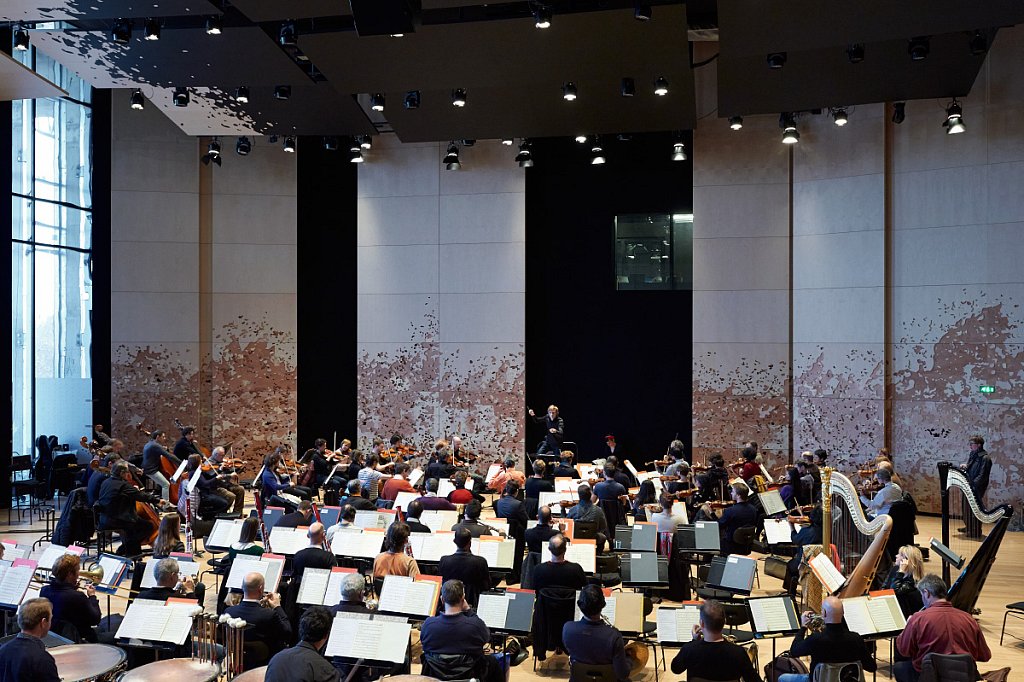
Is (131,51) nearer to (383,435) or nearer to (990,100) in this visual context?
(383,435)

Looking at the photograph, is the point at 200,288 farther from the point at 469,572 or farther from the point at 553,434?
the point at 469,572

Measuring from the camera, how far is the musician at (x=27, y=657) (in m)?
5.22

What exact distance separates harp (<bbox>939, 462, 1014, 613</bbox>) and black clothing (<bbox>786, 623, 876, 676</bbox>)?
2.71 meters

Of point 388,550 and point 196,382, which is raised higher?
point 196,382

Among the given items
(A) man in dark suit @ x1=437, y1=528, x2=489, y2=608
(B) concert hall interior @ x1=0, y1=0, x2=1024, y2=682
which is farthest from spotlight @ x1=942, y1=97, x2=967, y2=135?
(A) man in dark suit @ x1=437, y1=528, x2=489, y2=608

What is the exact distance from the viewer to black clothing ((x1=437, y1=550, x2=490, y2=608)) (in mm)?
7895

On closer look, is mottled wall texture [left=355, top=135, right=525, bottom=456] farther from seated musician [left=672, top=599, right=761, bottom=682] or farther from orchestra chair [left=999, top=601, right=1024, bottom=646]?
seated musician [left=672, top=599, right=761, bottom=682]

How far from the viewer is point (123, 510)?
36.6 feet

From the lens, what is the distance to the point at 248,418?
1770 centimetres

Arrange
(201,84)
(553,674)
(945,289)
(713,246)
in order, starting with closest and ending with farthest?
(553,674), (201,84), (945,289), (713,246)

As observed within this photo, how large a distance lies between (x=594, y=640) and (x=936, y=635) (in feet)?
7.95

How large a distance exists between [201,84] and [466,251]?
20.6 feet

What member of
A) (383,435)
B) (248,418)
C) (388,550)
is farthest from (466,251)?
(388,550)

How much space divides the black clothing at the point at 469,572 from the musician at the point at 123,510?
5.26m
